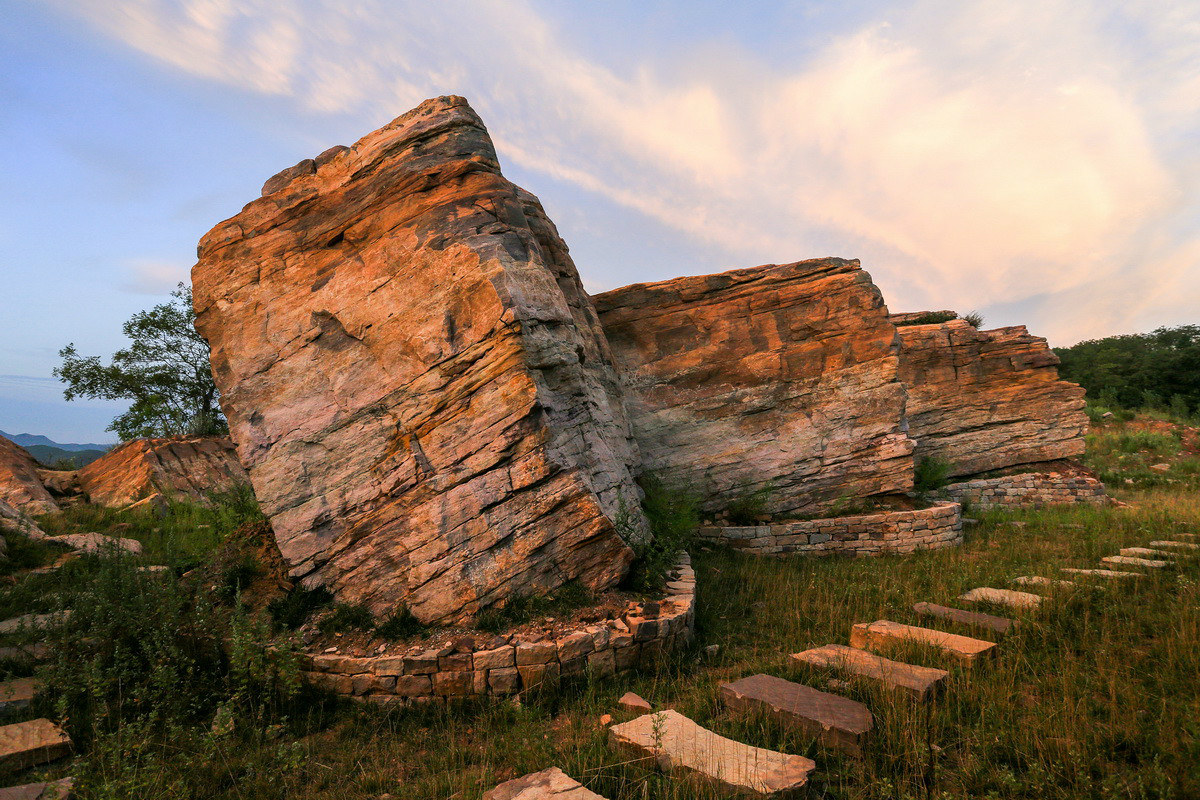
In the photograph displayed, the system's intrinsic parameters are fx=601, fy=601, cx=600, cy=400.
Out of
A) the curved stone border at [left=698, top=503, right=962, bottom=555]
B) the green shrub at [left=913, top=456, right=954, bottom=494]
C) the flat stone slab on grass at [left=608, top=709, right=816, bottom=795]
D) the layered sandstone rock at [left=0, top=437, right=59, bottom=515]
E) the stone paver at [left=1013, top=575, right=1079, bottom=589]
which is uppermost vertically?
the layered sandstone rock at [left=0, top=437, right=59, bottom=515]

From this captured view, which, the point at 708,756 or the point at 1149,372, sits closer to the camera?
the point at 708,756

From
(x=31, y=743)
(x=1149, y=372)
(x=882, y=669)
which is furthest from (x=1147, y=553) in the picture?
(x=1149, y=372)

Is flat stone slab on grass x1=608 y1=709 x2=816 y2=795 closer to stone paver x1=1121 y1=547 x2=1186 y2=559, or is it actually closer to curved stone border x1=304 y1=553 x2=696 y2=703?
curved stone border x1=304 y1=553 x2=696 y2=703

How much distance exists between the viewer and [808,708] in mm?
4094

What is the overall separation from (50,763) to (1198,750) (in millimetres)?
7153

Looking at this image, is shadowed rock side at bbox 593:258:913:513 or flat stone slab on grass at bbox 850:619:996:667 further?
shadowed rock side at bbox 593:258:913:513

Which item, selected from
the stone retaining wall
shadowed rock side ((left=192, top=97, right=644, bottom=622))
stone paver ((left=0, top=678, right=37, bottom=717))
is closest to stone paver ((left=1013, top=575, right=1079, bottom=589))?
shadowed rock side ((left=192, top=97, right=644, bottom=622))

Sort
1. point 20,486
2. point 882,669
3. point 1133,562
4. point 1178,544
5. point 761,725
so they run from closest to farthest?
point 761,725
point 882,669
point 1133,562
point 1178,544
point 20,486

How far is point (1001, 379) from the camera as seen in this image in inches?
611

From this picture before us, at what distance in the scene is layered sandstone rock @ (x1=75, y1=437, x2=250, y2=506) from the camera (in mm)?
11172

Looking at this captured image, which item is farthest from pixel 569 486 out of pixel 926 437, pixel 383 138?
pixel 926 437

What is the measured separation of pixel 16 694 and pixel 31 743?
0.96 metres

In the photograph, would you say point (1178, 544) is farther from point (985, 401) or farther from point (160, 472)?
point (160, 472)

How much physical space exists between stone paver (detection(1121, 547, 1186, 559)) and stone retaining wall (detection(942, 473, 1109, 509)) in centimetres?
562
